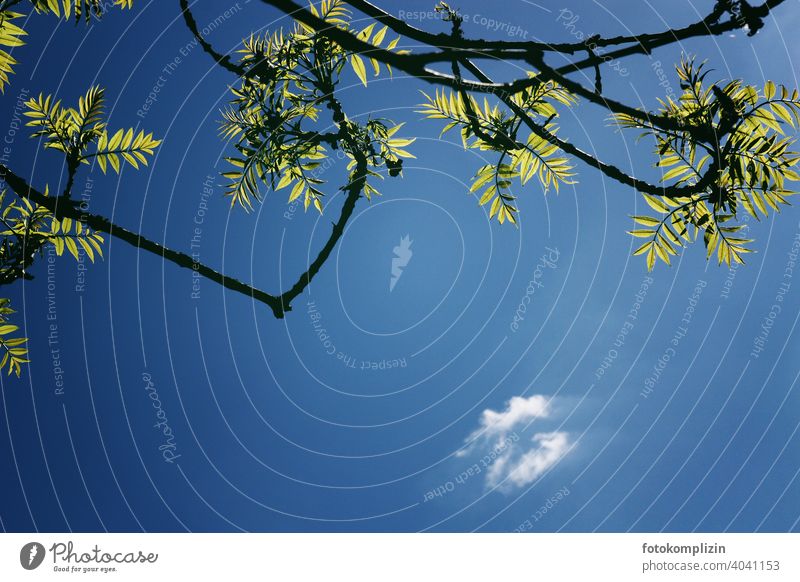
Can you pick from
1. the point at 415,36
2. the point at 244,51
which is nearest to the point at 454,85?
the point at 415,36

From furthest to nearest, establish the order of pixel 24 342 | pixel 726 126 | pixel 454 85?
pixel 24 342
pixel 454 85
pixel 726 126

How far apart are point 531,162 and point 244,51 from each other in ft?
3.53

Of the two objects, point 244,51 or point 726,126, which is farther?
point 244,51

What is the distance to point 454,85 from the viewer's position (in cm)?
169

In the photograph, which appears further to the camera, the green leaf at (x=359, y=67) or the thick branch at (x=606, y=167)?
the green leaf at (x=359, y=67)

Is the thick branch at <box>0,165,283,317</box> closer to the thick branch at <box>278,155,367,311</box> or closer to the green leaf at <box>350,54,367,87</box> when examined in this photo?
the thick branch at <box>278,155,367,311</box>

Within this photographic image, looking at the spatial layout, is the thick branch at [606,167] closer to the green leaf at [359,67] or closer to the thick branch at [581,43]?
the thick branch at [581,43]

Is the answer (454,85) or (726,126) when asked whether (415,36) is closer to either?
(454,85)
